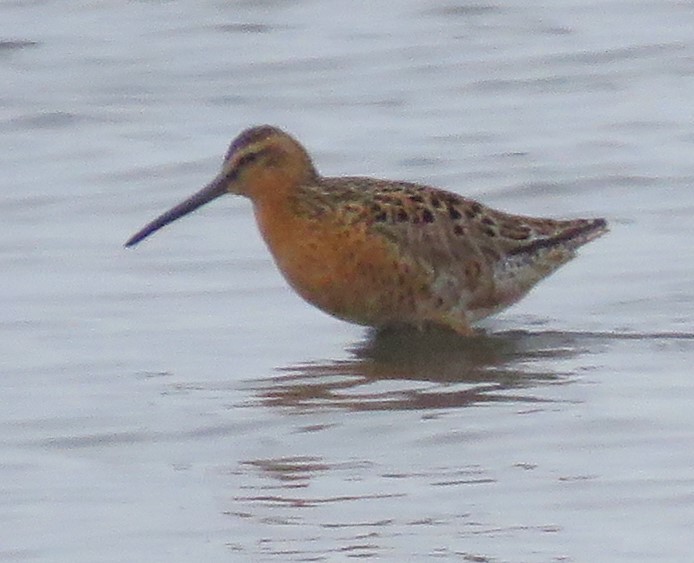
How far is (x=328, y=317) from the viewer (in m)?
9.47

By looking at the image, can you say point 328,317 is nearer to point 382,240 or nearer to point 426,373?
point 382,240

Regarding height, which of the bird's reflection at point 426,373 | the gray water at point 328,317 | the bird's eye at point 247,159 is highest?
the bird's eye at point 247,159

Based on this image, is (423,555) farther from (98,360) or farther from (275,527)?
(98,360)

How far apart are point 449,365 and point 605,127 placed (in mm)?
3584

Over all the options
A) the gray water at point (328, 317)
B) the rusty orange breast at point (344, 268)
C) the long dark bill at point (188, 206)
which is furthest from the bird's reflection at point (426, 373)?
the long dark bill at point (188, 206)

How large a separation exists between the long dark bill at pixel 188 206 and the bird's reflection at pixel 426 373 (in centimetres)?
75

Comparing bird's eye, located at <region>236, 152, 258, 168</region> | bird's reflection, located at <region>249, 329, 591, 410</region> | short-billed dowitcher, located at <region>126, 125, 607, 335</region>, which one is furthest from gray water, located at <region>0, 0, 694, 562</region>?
bird's eye, located at <region>236, 152, 258, 168</region>

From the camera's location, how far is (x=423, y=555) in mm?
6188

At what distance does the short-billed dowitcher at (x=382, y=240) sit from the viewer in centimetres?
901

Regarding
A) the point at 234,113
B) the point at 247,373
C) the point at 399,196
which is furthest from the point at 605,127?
the point at 247,373

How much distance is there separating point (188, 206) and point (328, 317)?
65cm

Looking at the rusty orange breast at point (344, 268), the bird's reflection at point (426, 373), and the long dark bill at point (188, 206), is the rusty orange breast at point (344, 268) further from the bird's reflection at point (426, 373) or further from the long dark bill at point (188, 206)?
the long dark bill at point (188, 206)

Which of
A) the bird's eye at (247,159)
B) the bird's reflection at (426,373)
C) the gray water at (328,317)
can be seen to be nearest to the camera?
the gray water at (328,317)

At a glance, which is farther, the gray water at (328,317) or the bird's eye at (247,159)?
the bird's eye at (247,159)
